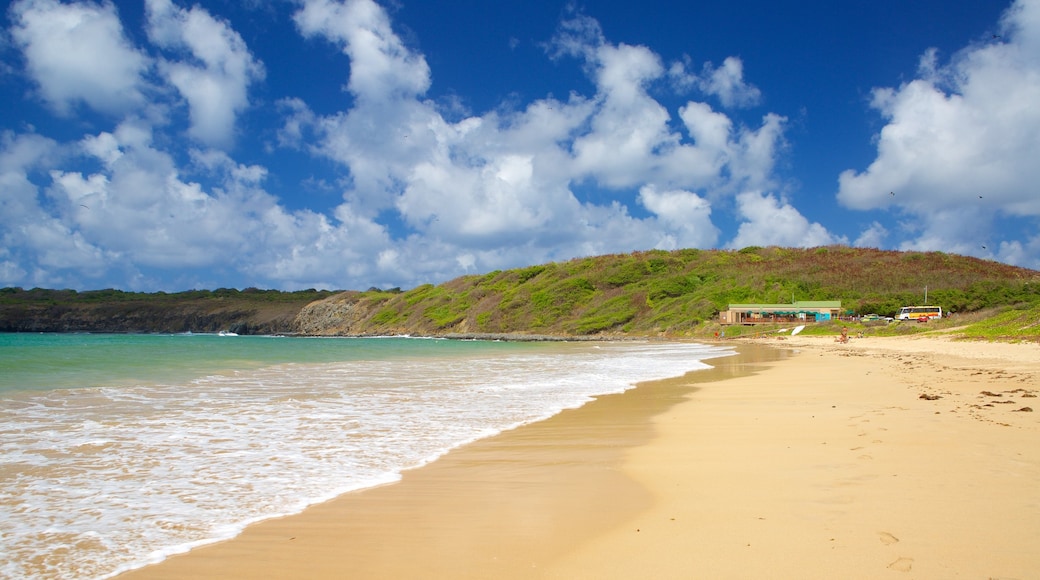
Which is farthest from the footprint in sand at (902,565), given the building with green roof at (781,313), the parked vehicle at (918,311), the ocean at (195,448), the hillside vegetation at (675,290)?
the hillside vegetation at (675,290)

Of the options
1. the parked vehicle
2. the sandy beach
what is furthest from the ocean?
the parked vehicle

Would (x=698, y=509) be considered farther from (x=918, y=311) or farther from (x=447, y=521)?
(x=918, y=311)

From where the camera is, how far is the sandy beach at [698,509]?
10.1 feet

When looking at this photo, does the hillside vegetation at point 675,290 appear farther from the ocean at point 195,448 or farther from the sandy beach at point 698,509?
the sandy beach at point 698,509

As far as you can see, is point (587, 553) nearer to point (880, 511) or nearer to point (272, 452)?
point (880, 511)

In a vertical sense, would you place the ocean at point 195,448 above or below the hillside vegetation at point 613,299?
below

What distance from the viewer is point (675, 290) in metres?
67.8

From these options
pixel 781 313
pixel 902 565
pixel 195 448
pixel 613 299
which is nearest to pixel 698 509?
pixel 902 565

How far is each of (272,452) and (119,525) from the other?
2212mm

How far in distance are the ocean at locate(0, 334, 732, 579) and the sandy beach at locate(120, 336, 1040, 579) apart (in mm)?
429

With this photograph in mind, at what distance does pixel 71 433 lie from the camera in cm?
700

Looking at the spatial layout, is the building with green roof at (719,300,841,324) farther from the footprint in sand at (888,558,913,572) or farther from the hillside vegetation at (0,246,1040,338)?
the footprint in sand at (888,558,913,572)

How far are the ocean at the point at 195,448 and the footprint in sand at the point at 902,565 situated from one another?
11.9 feet

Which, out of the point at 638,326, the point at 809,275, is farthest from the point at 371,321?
the point at 809,275
